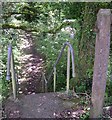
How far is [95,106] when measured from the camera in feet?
8.33

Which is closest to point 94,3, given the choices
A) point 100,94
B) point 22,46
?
point 100,94

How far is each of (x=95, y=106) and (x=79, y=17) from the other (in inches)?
89.9

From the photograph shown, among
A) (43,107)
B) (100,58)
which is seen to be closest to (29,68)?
(43,107)

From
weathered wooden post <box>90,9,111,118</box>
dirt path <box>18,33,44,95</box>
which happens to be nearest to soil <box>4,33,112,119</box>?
weathered wooden post <box>90,9,111,118</box>

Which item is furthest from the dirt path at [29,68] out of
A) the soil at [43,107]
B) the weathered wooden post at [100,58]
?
the weathered wooden post at [100,58]

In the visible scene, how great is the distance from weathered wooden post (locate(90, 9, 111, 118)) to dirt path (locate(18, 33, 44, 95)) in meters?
3.04

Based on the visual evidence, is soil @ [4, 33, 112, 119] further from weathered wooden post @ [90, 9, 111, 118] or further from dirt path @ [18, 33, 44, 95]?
dirt path @ [18, 33, 44, 95]

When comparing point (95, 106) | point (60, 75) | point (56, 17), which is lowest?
point (60, 75)

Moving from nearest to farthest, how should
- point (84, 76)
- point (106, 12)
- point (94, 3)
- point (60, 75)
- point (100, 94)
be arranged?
point (106, 12) < point (100, 94) < point (94, 3) < point (84, 76) < point (60, 75)

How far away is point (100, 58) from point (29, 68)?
15.5 feet

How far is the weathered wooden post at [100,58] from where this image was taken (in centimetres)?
231

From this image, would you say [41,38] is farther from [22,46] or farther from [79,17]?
[79,17]

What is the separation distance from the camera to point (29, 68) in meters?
6.93

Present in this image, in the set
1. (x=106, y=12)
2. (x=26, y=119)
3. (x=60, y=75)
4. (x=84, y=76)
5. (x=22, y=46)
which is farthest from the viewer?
(x=22, y=46)
